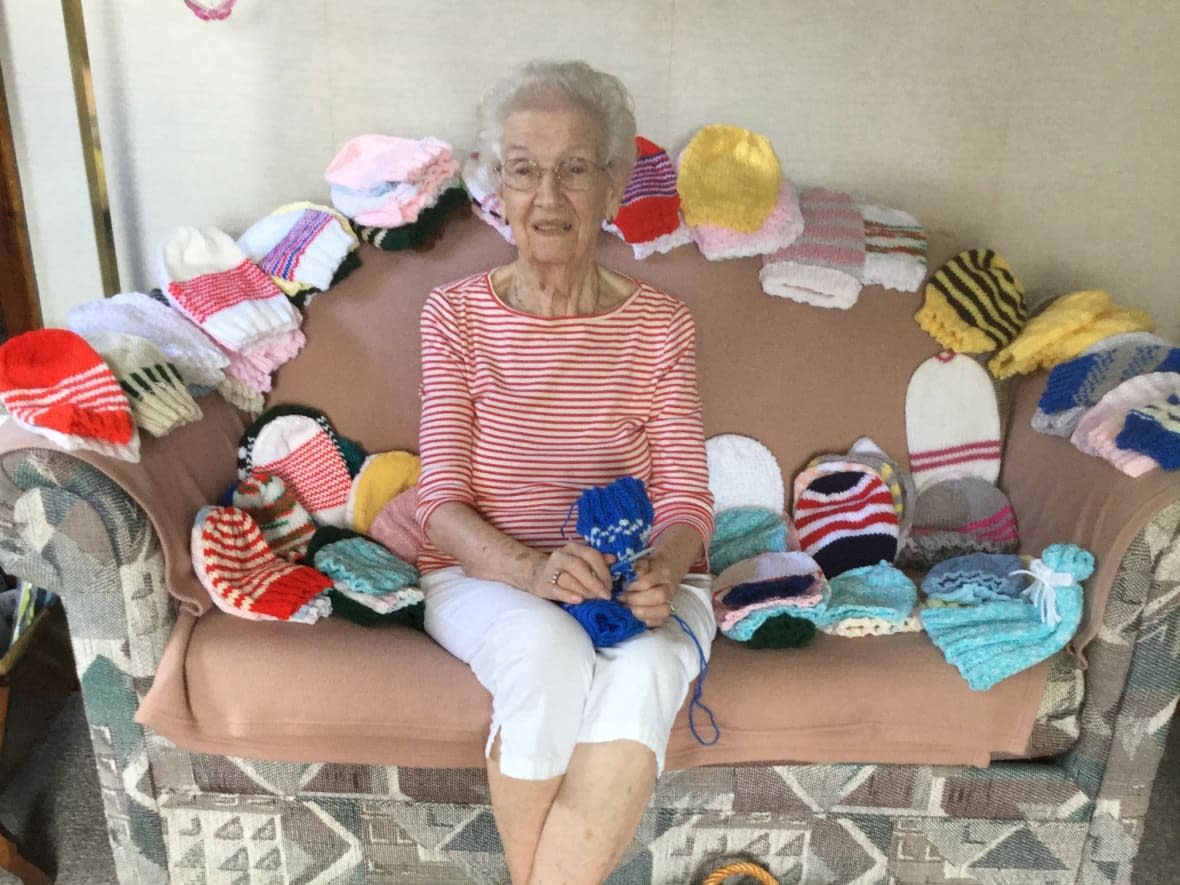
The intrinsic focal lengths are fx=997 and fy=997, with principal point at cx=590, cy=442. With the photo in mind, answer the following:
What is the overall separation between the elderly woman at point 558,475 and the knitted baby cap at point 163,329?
0.40 metres

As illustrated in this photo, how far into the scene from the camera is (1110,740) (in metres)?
1.54

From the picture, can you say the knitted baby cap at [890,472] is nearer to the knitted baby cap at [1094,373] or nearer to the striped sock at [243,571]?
the knitted baby cap at [1094,373]

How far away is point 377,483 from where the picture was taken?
1.81m

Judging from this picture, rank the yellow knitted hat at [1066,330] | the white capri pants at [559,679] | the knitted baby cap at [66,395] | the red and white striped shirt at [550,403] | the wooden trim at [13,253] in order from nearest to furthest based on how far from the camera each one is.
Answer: the white capri pants at [559,679] < the knitted baby cap at [66,395] < the red and white striped shirt at [550,403] < the yellow knitted hat at [1066,330] < the wooden trim at [13,253]

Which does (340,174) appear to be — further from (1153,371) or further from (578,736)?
(1153,371)

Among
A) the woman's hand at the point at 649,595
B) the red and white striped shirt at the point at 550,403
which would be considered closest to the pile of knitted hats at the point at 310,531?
the red and white striped shirt at the point at 550,403

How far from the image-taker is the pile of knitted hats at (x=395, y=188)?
1874 millimetres

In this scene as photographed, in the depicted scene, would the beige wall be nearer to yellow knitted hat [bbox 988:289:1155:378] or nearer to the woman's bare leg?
yellow knitted hat [bbox 988:289:1155:378]

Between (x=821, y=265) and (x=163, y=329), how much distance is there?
3.93 feet

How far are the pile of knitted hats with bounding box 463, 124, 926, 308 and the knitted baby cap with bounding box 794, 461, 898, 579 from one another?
0.34 metres

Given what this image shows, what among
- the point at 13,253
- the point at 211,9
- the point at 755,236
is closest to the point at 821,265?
the point at 755,236

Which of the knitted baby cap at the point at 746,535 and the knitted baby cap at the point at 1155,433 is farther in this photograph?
the knitted baby cap at the point at 746,535

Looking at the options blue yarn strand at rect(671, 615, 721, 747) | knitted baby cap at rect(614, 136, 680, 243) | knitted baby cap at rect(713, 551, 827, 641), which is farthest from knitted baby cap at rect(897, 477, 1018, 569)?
knitted baby cap at rect(614, 136, 680, 243)

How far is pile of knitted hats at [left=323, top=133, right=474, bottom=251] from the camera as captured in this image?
73.8 inches
